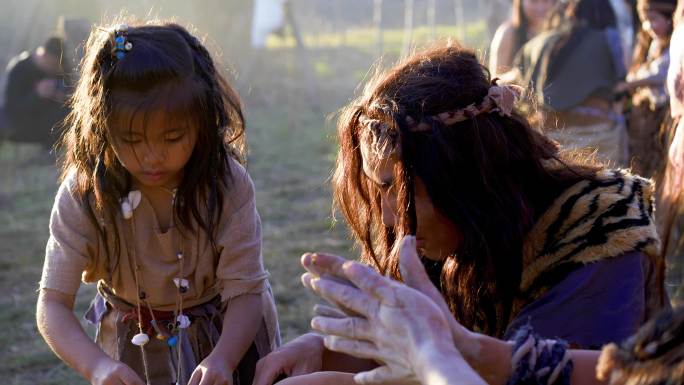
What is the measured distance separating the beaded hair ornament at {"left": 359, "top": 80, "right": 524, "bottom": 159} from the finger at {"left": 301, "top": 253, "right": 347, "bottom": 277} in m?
0.43

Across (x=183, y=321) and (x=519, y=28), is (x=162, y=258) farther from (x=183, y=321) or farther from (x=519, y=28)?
(x=519, y=28)

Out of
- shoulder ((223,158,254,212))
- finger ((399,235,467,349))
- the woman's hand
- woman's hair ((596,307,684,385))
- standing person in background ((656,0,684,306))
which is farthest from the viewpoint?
standing person in background ((656,0,684,306))

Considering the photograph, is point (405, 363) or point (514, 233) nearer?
point (405, 363)

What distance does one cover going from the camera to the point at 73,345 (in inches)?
92.6

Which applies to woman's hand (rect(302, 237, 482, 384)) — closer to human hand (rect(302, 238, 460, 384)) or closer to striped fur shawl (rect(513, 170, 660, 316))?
human hand (rect(302, 238, 460, 384))

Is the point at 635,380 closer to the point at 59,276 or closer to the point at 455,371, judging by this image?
the point at 455,371

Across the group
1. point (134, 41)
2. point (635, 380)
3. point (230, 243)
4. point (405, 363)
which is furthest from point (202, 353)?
point (635, 380)

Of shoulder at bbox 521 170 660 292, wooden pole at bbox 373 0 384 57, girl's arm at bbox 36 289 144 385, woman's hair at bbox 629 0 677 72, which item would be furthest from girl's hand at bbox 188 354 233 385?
wooden pole at bbox 373 0 384 57

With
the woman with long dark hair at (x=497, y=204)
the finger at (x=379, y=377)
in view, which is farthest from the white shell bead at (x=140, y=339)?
the finger at (x=379, y=377)

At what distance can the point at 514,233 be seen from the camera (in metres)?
2.19

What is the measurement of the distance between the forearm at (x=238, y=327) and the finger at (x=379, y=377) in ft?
2.33

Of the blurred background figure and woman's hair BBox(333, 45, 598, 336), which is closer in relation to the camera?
woman's hair BBox(333, 45, 598, 336)

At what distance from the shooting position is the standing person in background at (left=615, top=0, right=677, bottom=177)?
5.20m

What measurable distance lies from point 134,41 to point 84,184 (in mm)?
390
